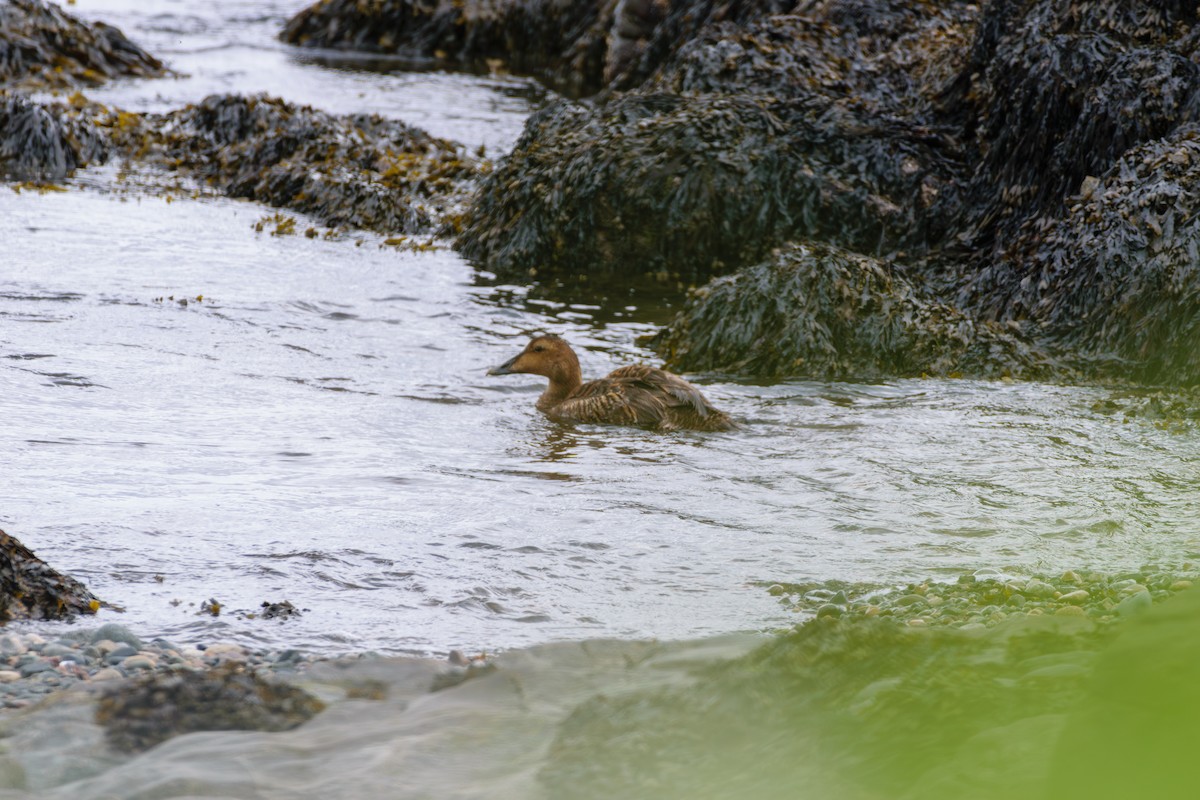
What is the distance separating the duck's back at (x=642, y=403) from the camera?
9.14 m

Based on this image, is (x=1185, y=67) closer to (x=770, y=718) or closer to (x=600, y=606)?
(x=600, y=606)

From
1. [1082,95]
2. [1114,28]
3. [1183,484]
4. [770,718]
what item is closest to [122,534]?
[770,718]

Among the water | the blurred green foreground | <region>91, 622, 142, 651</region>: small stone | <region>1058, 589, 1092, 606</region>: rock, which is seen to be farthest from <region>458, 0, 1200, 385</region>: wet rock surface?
<region>91, 622, 142, 651</region>: small stone

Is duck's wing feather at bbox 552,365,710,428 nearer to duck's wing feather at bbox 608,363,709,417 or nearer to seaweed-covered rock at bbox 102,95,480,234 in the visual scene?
duck's wing feather at bbox 608,363,709,417

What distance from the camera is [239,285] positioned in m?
12.5

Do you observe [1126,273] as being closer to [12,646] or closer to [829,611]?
[829,611]

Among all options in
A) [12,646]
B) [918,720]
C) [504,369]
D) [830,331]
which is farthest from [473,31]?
[918,720]

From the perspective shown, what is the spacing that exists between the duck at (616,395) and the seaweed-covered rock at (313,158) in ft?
19.6

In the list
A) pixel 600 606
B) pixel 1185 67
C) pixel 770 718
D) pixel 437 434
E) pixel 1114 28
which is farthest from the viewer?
pixel 1114 28

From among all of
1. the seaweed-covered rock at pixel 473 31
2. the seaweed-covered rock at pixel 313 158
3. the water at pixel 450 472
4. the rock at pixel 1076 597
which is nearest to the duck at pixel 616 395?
the water at pixel 450 472

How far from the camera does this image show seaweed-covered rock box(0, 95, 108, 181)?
56.2 feet

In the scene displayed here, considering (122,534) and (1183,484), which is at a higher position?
(1183,484)

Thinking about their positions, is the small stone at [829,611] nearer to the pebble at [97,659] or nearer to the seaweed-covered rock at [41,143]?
the pebble at [97,659]

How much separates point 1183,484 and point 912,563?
2049 mm
